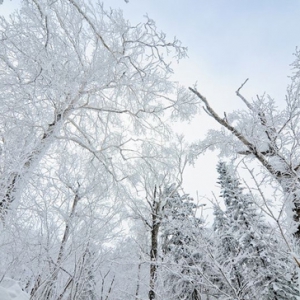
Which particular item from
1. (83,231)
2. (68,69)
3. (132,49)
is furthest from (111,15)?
(83,231)

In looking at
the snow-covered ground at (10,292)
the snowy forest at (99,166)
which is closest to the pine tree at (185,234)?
the snowy forest at (99,166)

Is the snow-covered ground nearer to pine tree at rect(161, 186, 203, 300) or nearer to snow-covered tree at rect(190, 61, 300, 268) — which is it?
pine tree at rect(161, 186, 203, 300)

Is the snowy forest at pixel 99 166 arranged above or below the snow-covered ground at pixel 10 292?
above

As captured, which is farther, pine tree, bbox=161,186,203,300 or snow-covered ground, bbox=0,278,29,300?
pine tree, bbox=161,186,203,300

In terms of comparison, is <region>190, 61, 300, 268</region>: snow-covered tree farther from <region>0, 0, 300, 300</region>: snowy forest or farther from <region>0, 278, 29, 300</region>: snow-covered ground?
<region>0, 278, 29, 300</region>: snow-covered ground

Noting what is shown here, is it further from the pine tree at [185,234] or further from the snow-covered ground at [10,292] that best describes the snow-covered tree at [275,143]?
the snow-covered ground at [10,292]

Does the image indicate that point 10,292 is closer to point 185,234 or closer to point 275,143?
point 185,234

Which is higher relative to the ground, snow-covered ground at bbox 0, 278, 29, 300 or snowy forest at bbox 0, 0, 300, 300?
snowy forest at bbox 0, 0, 300, 300

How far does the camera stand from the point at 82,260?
9.40ft

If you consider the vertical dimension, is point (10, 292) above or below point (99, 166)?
below

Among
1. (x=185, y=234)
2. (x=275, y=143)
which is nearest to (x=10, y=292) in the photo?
(x=185, y=234)

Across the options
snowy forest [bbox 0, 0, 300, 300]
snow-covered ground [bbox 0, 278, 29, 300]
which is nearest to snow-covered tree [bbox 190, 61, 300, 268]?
snowy forest [bbox 0, 0, 300, 300]

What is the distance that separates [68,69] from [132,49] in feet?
7.47

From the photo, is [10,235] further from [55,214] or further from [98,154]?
[98,154]
